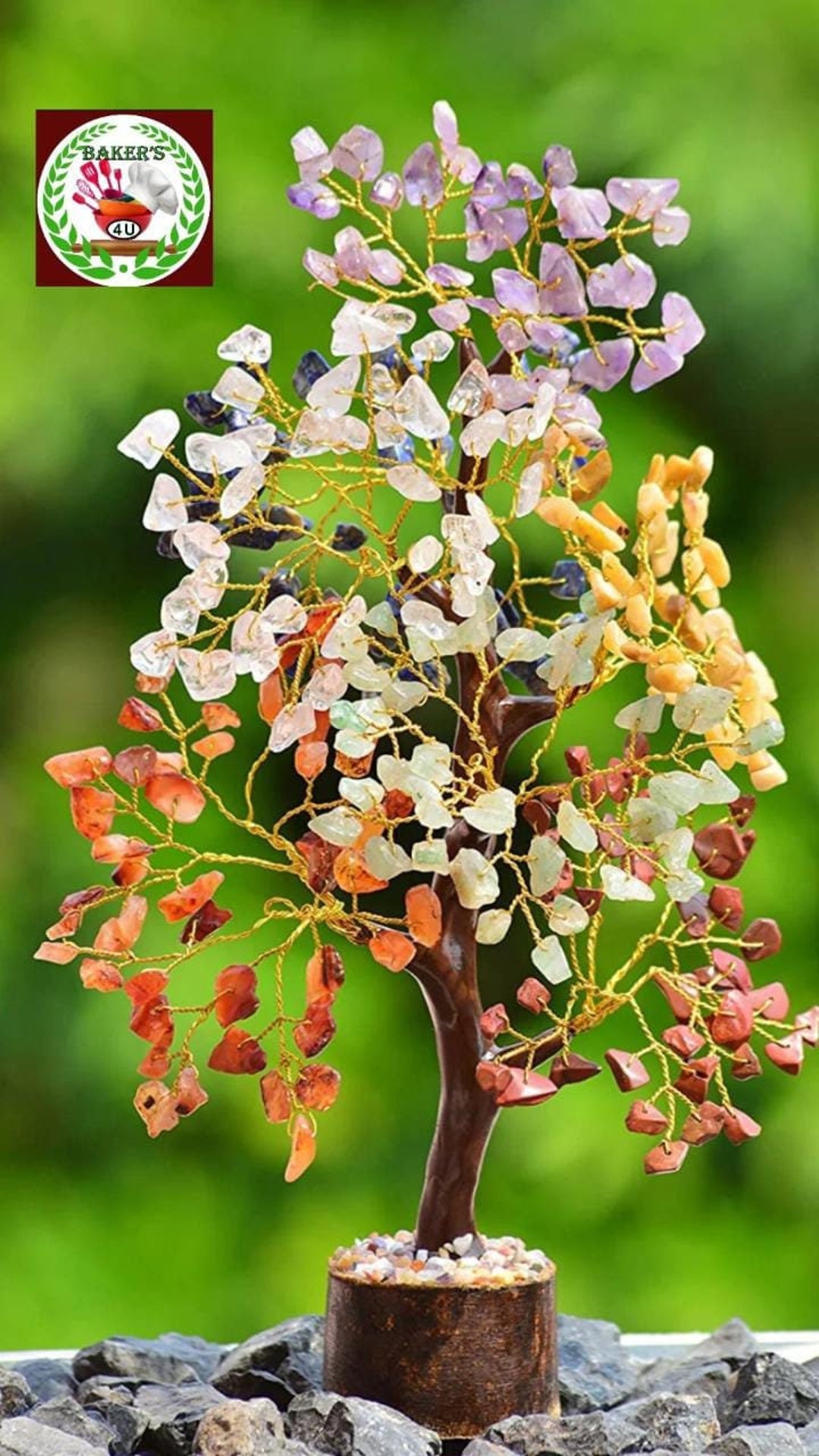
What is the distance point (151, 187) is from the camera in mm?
1117

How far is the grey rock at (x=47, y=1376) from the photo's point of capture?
39.4 inches

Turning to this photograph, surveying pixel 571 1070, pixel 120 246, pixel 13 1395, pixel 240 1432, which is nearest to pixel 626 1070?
pixel 571 1070

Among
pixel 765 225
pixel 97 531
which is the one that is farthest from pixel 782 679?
pixel 97 531

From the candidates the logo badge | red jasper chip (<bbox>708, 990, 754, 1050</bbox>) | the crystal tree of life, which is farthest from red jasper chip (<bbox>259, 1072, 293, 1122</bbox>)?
the logo badge

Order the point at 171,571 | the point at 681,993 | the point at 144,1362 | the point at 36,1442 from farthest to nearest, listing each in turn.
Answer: the point at 171,571 < the point at 144,1362 < the point at 681,993 < the point at 36,1442

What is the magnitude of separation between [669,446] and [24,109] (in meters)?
0.71

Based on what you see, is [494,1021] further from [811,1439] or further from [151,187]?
[151,187]

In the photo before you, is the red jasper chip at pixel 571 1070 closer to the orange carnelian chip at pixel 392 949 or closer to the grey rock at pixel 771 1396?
the orange carnelian chip at pixel 392 949

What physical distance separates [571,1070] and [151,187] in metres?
0.58

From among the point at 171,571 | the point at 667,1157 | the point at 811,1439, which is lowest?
the point at 811,1439

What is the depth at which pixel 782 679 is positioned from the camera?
6.17 feet

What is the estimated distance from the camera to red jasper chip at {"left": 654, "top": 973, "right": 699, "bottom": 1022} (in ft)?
3.03

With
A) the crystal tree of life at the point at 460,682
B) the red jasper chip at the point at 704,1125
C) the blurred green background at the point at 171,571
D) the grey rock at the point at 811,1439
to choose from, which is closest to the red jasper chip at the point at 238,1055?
the crystal tree of life at the point at 460,682

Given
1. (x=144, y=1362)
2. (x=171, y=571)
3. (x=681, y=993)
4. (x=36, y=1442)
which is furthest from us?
(x=171, y=571)
